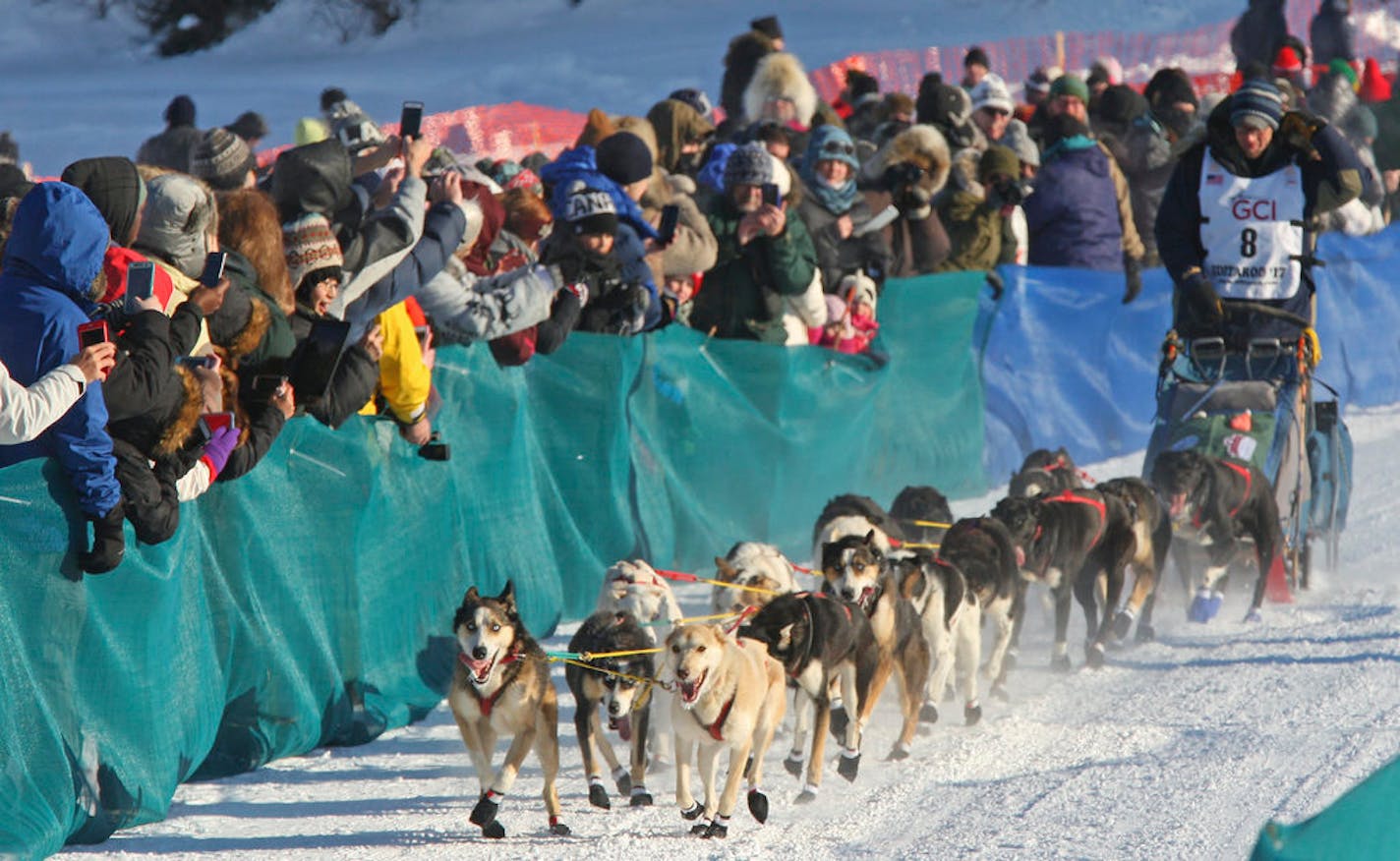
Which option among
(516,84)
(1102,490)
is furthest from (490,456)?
(516,84)

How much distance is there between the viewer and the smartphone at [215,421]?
198 inches

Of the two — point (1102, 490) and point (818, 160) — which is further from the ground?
point (818, 160)

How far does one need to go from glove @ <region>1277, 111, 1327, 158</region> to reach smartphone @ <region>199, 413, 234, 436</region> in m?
5.06

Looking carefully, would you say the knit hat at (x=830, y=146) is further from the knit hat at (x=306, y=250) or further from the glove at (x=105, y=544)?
the glove at (x=105, y=544)

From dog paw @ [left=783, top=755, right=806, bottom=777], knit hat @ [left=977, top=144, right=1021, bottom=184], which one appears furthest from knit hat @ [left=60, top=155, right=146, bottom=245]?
knit hat @ [left=977, top=144, right=1021, bottom=184]

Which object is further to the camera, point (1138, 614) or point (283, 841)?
point (1138, 614)

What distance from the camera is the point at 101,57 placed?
1304 cm

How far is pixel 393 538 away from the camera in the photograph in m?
6.36

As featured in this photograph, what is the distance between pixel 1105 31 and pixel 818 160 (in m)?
18.3

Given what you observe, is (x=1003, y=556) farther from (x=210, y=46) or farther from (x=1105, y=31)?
(x=1105, y=31)

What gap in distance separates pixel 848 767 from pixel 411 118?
2.49m

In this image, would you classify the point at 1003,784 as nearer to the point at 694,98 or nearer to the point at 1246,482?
the point at 1246,482

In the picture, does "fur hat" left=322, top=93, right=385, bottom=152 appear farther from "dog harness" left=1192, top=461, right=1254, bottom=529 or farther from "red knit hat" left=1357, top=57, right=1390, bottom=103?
"red knit hat" left=1357, top=57, right=1390, bottom=103

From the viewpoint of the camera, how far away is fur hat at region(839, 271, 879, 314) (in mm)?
9820
